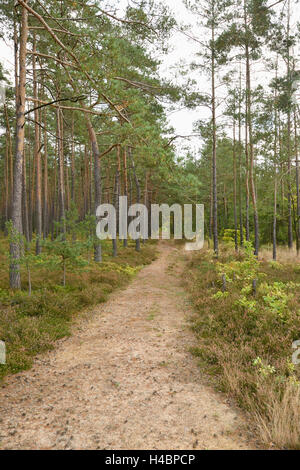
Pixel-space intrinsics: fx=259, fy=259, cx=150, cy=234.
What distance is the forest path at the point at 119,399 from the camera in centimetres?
325

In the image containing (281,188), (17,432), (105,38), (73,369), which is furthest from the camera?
(281,188)

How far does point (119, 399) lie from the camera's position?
4.07 meters

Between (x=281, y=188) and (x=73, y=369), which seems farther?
(x=281, y=188)

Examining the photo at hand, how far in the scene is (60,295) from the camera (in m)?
8.85

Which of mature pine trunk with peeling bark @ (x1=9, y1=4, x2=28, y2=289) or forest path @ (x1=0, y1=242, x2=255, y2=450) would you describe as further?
mature pine trunk with peeling bark @ (x1=9, y1=4, x2=28, y2=289)

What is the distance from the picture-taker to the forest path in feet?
10.7

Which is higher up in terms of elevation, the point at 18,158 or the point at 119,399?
the point at 18,158

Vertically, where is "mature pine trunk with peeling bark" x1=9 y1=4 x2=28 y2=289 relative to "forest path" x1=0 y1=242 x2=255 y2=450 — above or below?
above

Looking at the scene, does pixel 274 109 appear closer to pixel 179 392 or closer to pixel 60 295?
pixel 60 295

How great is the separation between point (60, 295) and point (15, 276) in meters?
1.87

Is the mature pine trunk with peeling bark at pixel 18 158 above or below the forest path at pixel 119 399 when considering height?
above

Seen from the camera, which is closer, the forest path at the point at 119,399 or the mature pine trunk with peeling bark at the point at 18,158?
the forest path at the point at 119,399

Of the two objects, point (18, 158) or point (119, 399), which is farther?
point (18, 158)
